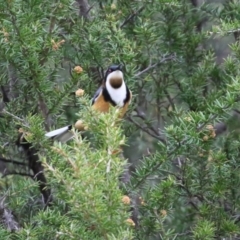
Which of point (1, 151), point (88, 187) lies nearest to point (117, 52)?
point (1, 151)

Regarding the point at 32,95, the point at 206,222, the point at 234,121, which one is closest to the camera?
the point at 206,222

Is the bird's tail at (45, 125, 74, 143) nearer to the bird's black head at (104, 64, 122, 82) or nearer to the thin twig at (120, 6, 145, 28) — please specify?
the bird's black head at (104, 64, 122, 82)

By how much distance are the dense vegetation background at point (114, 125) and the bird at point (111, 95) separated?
0.16 ft

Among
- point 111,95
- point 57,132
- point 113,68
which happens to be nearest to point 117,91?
point 111,95

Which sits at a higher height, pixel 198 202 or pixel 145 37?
pixel 145 37

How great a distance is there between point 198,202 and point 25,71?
1052 mm

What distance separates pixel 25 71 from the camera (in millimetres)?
3293

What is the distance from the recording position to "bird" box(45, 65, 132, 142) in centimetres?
371

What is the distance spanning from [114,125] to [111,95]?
1527mm

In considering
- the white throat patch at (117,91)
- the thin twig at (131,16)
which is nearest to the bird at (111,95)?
the white throat patch at (117,91)

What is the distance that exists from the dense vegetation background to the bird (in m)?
0.05

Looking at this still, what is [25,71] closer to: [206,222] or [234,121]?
[206,222]

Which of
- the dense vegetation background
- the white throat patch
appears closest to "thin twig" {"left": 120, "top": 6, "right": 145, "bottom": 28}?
the dense vegetation background

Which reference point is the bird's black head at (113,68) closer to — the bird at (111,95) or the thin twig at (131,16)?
the bird at (111,95)
